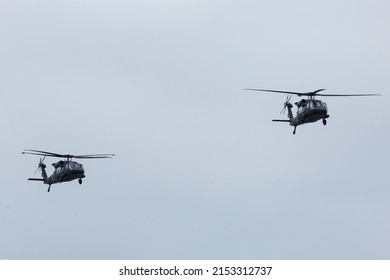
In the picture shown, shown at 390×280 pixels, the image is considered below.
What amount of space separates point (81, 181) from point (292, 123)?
1103 inches

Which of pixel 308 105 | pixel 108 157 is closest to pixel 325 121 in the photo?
pixel 308 105

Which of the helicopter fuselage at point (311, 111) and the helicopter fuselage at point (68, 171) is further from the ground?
the helicopter fuselage at point (311, 111)

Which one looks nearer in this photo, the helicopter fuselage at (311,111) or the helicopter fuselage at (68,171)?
the helicopter fuselage at (311,111)

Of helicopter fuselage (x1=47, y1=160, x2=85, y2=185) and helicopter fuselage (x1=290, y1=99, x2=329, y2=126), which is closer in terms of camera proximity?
helicopter fuselage (x1=290, y1=99, x2=329, y2=126)

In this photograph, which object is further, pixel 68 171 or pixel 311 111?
pixel 68 171

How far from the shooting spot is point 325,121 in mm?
191875

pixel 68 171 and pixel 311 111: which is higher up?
pixel 311 111

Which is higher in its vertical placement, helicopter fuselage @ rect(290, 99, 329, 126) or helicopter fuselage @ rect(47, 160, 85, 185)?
helicopter fuselage @ rect(290, 99, 329, 126)
